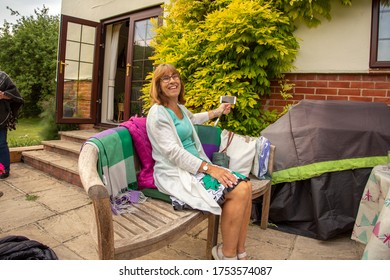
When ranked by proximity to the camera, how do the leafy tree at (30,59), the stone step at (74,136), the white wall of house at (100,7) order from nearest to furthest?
the stone step at (74,136) → the white wall of house at (100,7) → the leafy tree at (30,59)

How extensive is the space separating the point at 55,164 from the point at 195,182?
3043mm

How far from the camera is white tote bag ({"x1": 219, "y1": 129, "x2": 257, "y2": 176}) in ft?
7.77

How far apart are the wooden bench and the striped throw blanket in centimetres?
7

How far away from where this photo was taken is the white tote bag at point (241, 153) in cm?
237

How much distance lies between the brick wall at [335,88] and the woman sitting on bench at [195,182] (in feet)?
6.21

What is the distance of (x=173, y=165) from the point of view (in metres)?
1.80

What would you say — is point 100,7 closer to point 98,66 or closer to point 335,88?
point 98,66

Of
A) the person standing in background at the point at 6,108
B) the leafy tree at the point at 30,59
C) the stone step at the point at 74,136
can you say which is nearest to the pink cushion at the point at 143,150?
the person standing in background at the point at 6,108

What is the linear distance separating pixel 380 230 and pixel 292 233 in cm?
119

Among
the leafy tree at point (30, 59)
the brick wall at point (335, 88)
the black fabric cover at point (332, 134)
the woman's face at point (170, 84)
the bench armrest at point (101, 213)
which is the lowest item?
the bench armrest at point (101, 213)

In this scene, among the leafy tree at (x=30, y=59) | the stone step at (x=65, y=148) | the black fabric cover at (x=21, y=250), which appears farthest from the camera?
the leafy tree at (x=30, y=59)

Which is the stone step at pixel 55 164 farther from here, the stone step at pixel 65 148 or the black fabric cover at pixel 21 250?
the black fabric cover at pixel 21 250

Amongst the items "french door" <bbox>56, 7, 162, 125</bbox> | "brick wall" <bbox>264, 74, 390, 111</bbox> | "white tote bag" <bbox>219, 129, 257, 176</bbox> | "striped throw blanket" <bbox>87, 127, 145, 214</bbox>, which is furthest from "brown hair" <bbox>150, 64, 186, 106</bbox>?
"french door" <bbox>56, 7, 162, 125</bbox>
